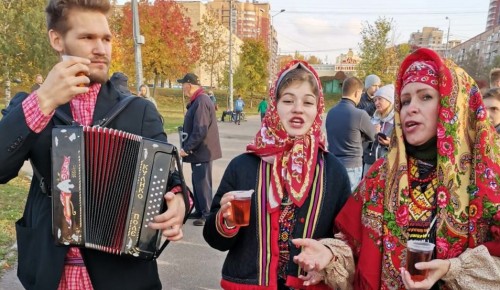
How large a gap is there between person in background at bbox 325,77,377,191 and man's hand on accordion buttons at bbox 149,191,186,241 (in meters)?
3.96

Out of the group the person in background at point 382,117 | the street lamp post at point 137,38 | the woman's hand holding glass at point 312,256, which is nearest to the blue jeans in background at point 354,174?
the person in background at point 382,117

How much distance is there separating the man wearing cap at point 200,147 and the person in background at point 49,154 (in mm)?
4048

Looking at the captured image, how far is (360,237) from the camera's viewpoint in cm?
207

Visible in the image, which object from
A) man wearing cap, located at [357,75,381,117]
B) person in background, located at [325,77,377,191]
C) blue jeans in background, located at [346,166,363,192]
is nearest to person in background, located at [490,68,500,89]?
person in background, located at [325,77,377,191]

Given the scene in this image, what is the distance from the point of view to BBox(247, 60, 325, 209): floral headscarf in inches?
85.4

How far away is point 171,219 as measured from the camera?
1.86 m

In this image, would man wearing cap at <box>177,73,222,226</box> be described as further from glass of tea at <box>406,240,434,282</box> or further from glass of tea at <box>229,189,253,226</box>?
glass of tea at <box>406,240,434,282</box>

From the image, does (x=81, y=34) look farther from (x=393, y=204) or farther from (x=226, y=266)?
(x=393, y=204)

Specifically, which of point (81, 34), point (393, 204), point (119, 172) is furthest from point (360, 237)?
point (81, 34)

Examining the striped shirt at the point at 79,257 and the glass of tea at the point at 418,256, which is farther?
the striped shirt at the point at 79,257

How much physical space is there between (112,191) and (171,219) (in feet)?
1.00

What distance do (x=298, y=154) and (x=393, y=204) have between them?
55cm

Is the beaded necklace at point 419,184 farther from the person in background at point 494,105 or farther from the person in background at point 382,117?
the person in background at point 382,117

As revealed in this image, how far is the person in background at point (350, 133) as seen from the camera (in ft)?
18.3
